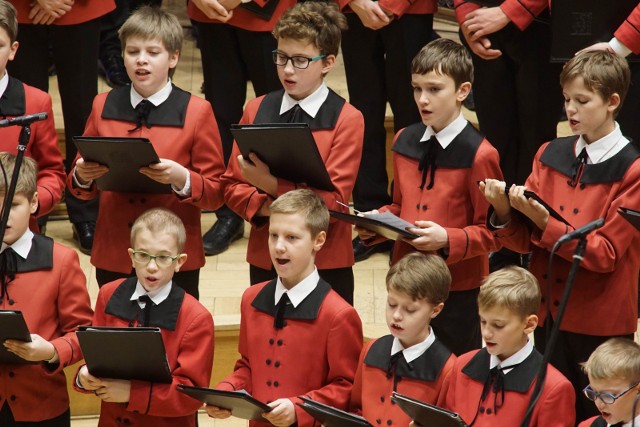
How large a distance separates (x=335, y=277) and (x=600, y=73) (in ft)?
3.46

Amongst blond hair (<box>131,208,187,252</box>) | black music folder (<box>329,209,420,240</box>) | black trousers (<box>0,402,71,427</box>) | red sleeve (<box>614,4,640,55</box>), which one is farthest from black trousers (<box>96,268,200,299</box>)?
red sleeve (<box>614,4,640,55</box>)

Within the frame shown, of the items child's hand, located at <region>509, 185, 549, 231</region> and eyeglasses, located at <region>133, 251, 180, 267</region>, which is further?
eyeglasses, located at <region>133, 251, 180, 267</region>

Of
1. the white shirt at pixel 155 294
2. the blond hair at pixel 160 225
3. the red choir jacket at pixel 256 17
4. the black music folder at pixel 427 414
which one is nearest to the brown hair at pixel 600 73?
the black music folder at pixel 427 414

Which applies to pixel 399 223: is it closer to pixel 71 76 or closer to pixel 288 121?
pixel 288 121

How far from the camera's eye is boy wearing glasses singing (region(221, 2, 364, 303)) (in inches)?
147

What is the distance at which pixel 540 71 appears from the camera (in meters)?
4.39

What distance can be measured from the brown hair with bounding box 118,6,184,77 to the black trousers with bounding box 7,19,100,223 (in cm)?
88

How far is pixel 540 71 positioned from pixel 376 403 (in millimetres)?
1688

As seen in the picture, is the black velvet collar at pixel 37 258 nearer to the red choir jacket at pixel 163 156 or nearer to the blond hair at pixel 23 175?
the blond hair at pixel 23 175

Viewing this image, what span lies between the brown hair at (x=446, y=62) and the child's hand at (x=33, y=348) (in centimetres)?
138

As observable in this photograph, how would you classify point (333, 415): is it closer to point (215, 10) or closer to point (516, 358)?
point (516, 358)

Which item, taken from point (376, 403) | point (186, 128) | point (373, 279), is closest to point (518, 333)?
point (376, 403)

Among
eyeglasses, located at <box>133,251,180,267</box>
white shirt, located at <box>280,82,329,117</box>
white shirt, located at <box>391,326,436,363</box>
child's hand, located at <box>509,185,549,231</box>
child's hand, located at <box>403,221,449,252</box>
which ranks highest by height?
white shirt, located at <box>280,82,329,117</box>

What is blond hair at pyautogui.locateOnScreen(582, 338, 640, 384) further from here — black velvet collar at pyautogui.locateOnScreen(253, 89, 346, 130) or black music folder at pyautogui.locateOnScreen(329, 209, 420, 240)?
black velvet collar at pyautogui.locateOnScreen(253, 89, 346, 130)
